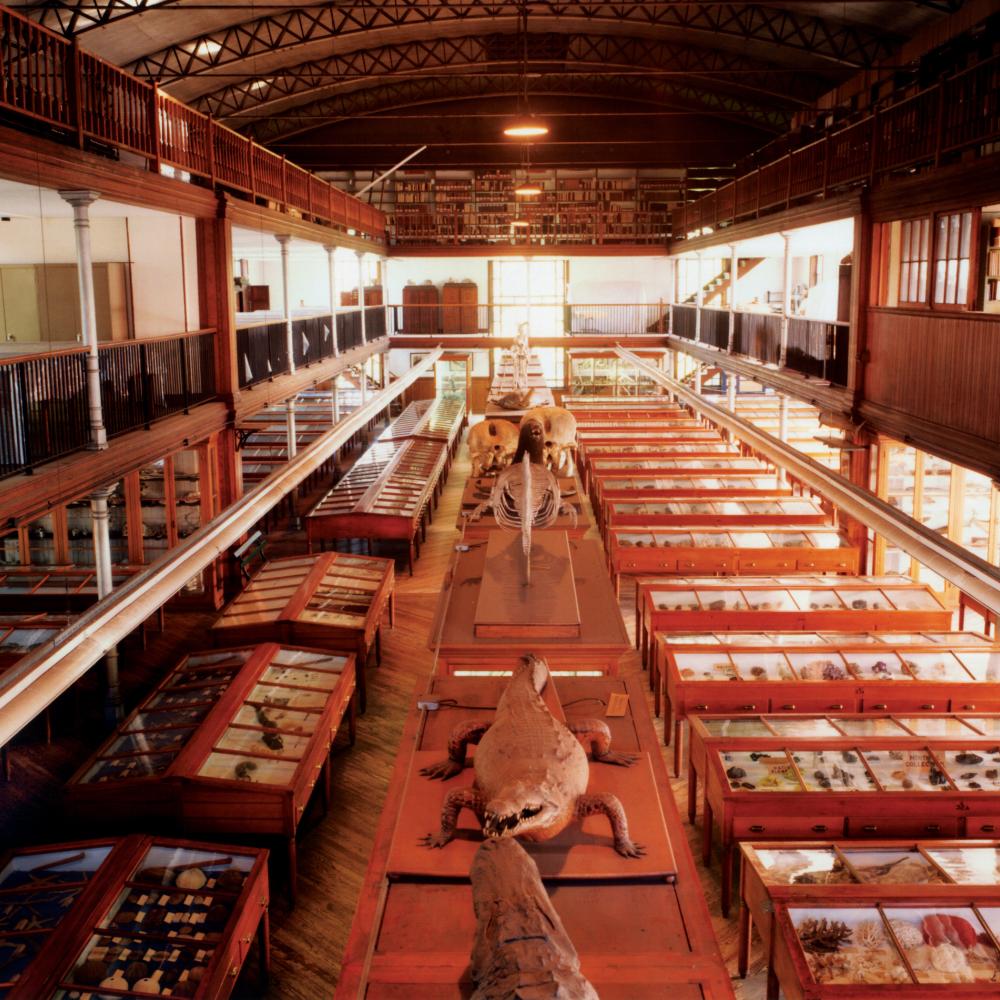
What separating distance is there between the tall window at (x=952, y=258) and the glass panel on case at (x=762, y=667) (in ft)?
15.3

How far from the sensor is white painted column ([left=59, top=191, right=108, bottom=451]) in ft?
31.0

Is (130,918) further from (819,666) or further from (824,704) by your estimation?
(819,666)

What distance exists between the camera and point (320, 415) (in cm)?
2594

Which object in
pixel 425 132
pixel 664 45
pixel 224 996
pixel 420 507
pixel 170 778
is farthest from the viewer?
pixel 425 132

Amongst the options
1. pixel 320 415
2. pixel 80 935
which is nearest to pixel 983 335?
pixel 80 935

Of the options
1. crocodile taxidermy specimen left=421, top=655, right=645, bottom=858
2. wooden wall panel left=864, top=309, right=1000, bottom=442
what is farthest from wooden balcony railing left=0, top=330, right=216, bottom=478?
wooden wall panel left=864, top=309, right=1000, bottom=442

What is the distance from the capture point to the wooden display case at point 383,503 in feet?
50.9

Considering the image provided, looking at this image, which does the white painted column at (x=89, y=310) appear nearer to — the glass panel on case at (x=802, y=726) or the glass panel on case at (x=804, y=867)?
the glass panel on case at (x=802, y=726)

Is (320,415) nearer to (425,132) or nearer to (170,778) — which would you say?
(425,132)

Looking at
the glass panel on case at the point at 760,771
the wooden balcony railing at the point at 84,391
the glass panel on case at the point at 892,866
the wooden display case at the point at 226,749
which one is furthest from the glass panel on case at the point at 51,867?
the glass panel on case at the point at 892,866

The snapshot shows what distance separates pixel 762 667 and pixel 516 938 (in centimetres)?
662

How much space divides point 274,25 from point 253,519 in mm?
22585

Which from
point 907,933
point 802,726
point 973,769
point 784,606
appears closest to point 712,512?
point 784,606

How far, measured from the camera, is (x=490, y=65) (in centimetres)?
2789
